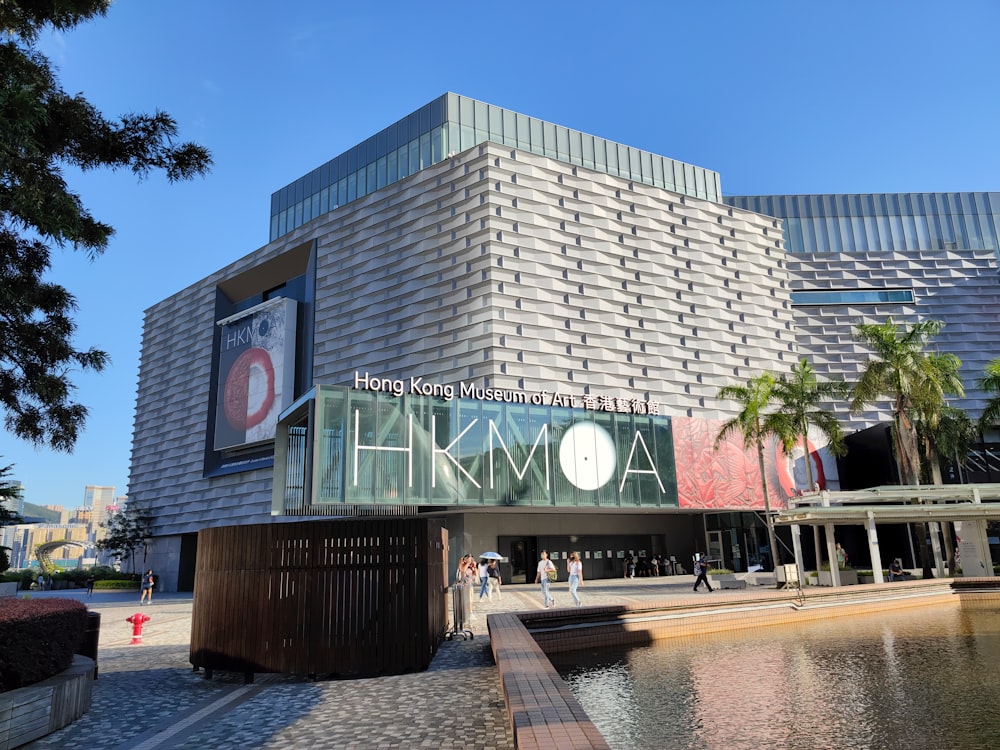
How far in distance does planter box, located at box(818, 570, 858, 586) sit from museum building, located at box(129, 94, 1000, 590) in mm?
11272

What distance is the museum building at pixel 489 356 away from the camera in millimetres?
36812

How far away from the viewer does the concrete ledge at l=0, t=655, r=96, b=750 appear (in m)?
7.78

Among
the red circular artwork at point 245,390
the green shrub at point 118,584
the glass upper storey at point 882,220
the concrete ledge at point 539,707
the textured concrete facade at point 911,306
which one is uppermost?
the glass upper storey at point 882,220

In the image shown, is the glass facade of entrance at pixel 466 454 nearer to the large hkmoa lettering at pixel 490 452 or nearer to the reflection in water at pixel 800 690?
the large hkmoa lettering at pixel 490 452

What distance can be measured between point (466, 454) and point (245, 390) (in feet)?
92.8

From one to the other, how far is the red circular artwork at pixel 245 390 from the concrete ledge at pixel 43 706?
4736 centimetres

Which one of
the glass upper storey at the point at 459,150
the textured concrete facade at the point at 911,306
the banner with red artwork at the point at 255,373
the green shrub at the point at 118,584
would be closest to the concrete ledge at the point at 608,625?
the glass upper storey at the point at 459,150

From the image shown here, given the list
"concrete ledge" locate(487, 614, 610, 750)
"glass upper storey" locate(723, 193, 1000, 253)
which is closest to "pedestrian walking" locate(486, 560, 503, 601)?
"concrete ledge" locate(487, 614, 610, 750)

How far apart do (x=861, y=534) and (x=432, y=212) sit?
36172 mm

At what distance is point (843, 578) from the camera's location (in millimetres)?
32281

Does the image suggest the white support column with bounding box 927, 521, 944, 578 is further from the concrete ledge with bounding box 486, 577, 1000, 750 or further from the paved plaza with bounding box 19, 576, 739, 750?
the paved plaza with bounding box 19, 576, 739, 750

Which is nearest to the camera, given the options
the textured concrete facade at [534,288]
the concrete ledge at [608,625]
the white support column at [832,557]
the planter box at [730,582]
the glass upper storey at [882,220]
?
the concrete ledge at [608,625]

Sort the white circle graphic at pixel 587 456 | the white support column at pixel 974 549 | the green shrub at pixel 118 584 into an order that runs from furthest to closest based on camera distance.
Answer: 1. the green shrub at pixel 118 584
2. the white circle graphic at pixel 587 456
3. the white support column at pixel 974 549

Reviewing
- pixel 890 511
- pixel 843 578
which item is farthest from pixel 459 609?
pixel 843 578
